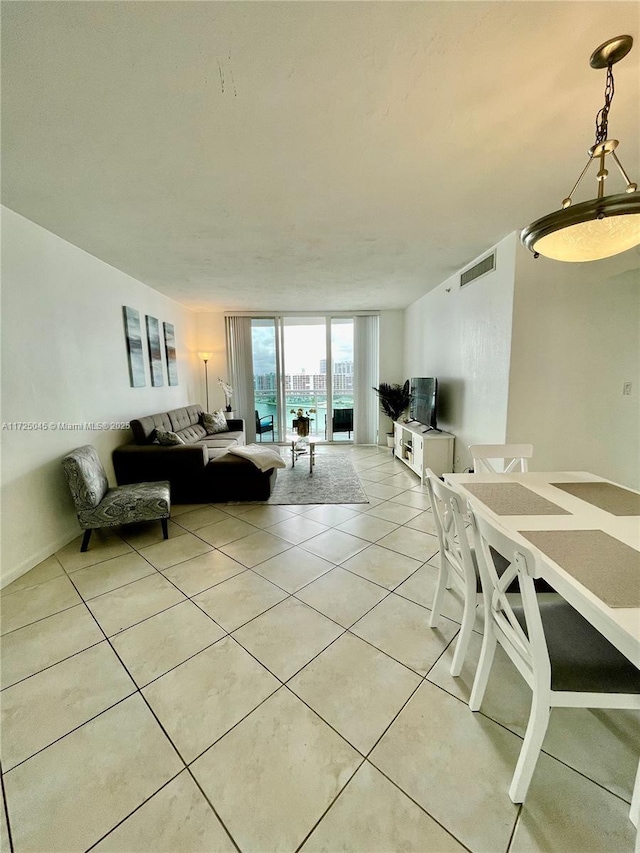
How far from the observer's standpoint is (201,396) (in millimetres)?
6141

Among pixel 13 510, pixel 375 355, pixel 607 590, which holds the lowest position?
pixel 13 510

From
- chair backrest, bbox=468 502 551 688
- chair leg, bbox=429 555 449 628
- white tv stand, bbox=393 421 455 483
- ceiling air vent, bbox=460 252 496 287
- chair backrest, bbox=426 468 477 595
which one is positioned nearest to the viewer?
chair backrest, bbox=468 502 551 688

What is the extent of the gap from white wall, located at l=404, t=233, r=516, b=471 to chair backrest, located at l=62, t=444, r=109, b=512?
358 cm

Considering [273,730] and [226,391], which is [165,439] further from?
[273,730]

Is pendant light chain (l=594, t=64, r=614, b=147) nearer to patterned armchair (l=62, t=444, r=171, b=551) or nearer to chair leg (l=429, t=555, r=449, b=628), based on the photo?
chair leg (l=429, t=555, r=449, b=628)

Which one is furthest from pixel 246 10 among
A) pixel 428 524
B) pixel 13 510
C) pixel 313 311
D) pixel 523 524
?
pixel 313 311

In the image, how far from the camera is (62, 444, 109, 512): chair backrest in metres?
2.47

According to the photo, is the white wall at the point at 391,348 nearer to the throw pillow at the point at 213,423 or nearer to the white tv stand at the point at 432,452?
the white tv stand at the point at 432,452

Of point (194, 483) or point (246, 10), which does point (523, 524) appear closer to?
point (246, 10)

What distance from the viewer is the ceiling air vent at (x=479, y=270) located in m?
3.11

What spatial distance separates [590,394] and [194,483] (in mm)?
4020

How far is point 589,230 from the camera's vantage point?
1288mm

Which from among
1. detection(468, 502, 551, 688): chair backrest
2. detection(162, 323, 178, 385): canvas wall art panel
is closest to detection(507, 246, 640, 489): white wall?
detection(468, 502, 551, 688): chair backrest
